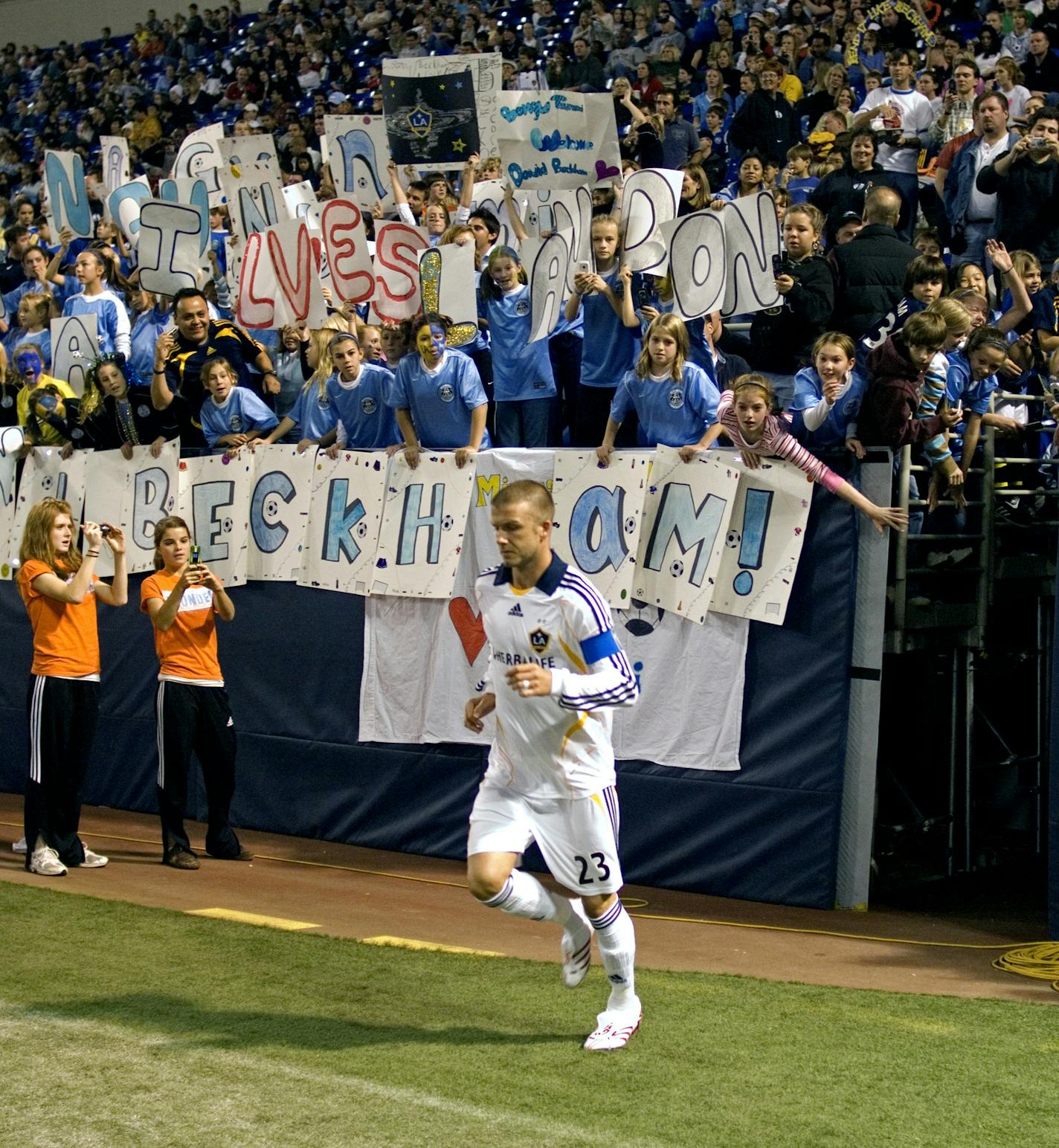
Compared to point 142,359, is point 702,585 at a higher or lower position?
lower

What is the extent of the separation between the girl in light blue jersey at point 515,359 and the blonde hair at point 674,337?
4.15ft

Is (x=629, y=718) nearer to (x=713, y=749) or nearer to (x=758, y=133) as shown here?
(x=713, y=749)

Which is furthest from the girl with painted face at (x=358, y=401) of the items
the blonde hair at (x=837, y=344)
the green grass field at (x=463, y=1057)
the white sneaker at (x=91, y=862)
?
the green grass field at (x=463, y=1057)

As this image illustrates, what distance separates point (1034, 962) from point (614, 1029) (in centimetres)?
272

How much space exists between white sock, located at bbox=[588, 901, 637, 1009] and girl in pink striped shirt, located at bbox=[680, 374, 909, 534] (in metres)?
3.52

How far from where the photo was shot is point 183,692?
1031 centimetres

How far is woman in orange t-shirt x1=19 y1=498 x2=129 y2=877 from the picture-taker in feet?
32.1

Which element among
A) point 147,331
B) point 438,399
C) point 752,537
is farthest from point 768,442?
point 147,331

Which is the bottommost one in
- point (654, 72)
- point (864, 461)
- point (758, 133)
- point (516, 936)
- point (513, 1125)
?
point (516, 936)

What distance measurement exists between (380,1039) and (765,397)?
4.39m

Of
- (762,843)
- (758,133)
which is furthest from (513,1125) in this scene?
Result: (758,133)

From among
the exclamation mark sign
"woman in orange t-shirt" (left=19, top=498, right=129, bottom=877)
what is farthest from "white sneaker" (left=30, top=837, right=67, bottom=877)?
the exclamation mark sign

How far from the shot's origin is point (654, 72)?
19.2 meters

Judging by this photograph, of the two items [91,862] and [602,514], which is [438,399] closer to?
[602,514]
